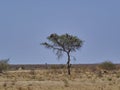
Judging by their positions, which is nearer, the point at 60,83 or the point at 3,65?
the point at 60,83

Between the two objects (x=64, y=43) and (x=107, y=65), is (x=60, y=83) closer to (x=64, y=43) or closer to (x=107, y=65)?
(x=64, y=43)

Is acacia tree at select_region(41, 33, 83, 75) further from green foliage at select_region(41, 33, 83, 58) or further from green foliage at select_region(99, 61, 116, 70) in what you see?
green foliage at select_region(99, 61, 116, 70)

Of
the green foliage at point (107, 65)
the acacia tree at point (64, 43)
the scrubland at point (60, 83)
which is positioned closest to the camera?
the scrubland at point (60, 83)

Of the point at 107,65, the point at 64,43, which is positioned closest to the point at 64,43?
the point at 64,43

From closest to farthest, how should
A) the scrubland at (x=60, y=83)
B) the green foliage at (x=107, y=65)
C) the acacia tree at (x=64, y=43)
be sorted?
the scrubland at (x=60, y=83) → the acacia tree at (x=64, y=43) → the green foliage at (x=107, y=65)

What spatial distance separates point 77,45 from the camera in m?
71.6

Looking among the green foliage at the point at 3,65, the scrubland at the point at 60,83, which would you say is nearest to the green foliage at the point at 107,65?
the green foliage at the point at 3,65

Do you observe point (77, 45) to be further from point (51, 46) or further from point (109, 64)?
point (109, 64)

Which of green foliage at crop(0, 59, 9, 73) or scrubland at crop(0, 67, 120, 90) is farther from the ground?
green foliage at crop(0, 59, 9, 73)

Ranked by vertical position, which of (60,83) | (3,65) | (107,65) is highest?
(107,65)

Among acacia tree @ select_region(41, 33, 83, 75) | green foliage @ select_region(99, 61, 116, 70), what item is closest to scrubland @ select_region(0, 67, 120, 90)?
acacia tree @ select_region(41, 33, 83, 75)

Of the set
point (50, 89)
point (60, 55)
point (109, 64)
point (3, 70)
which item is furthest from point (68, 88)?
point (109, 64)

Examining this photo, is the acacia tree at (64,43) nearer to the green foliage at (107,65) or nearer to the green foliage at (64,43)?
the green foliage at (64,43)

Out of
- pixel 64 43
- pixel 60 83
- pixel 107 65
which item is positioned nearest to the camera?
pixel 60 83
